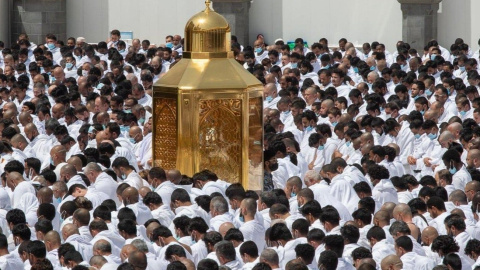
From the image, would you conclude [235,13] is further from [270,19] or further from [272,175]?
[272,175]

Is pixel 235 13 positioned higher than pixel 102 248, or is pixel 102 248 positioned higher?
pixel 235 13

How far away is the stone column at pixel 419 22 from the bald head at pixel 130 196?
15008 millimetres

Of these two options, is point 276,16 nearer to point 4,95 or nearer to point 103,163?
point 4,95

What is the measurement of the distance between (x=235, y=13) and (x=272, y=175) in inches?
521

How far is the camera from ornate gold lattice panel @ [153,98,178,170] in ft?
51.9

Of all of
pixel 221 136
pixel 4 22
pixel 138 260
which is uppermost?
pixel 4 22

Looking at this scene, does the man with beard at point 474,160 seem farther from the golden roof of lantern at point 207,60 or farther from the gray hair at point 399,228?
the gray hair at point 399,228

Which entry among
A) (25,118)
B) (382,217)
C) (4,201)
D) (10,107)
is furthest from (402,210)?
(10,107)

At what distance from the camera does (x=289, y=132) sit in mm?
18031

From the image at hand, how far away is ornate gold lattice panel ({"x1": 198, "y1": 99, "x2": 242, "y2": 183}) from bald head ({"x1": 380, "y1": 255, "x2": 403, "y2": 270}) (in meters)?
4.20

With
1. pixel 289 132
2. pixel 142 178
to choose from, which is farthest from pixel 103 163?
pixel 289 132

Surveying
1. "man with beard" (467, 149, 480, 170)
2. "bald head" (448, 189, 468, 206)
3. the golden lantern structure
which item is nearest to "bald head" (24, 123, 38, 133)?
the golden lantern structure

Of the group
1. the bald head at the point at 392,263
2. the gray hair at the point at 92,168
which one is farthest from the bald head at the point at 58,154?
the bald head at the point at 392,263

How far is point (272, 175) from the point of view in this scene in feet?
53.9
